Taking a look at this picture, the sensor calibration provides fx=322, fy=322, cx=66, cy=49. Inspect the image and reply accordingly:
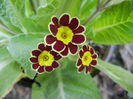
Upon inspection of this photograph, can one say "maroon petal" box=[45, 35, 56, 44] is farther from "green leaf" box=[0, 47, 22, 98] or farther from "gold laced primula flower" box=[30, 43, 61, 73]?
"green leaf" box=[0, 47, 22, 98]

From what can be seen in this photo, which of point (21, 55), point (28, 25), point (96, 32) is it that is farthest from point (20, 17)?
point (96, 32)

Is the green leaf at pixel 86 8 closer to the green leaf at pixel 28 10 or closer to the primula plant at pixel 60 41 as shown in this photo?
the primula plant at pixel 60 41

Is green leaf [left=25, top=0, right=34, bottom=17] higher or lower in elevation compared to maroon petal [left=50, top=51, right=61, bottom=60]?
higher

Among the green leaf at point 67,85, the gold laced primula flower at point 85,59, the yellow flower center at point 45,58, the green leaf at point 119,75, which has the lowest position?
the green leaf at point 119,75

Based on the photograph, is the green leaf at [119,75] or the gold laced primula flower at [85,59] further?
the green leaf at [119,75]

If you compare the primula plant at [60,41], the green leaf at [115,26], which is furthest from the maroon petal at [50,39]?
the green leaf at [115,26]

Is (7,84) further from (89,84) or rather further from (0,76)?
(89,84)

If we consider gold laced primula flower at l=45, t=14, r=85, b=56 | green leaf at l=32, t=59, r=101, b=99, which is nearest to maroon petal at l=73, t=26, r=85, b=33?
gold laced primula flower at l=45, t=14, r=85, b=56
